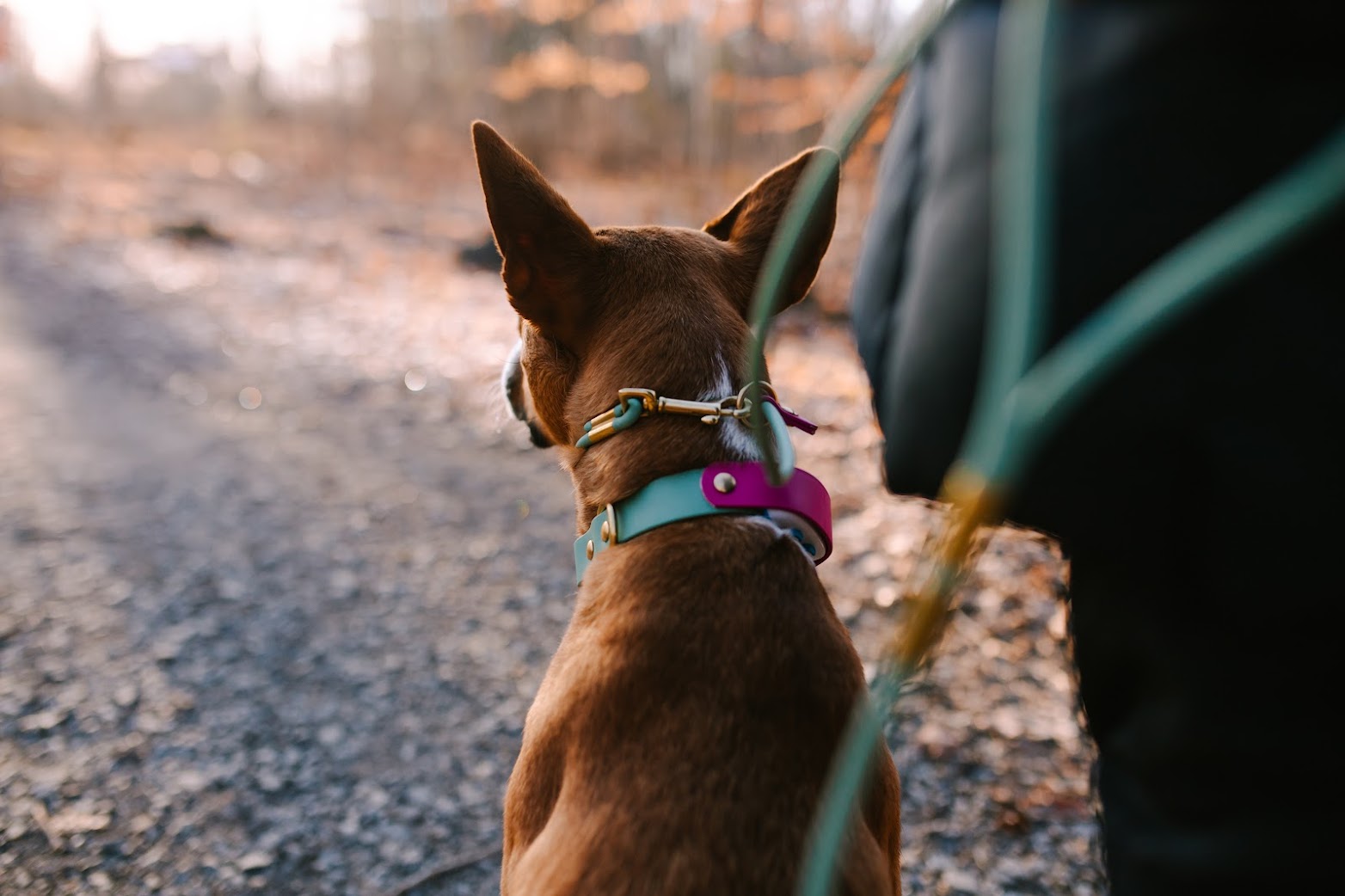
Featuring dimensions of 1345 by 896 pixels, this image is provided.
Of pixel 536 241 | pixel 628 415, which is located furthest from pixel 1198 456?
pixel 536 241

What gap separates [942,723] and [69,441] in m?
6.64

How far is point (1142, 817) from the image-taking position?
1562mm

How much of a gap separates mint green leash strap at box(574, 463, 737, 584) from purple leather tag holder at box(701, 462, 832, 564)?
30mm

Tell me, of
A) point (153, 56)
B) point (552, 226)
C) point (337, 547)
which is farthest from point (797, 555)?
point (153, 56)

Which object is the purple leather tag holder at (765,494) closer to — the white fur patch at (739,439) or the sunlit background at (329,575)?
the white fur patch at (739,439)

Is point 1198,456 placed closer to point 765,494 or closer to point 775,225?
point 765,494

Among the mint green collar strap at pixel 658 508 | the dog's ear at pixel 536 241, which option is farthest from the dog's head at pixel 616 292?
the mint green collar strap at pixel 658 508

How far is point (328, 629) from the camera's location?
475cm

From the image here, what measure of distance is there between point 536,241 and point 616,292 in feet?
0.77

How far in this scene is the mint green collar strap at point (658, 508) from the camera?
1.95m

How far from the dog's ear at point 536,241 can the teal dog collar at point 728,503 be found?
489mm

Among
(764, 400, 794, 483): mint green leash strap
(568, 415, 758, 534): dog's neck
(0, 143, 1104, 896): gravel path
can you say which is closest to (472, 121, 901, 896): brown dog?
(568, 415, 758, 534): dog's neck

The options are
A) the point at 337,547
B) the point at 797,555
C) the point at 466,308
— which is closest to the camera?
the point at 797,555

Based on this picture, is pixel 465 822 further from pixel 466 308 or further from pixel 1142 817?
pixel 466 308
